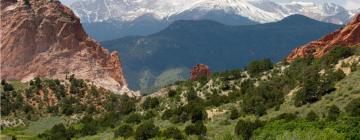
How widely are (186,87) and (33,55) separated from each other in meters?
39.3

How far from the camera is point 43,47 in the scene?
153625 millimetres

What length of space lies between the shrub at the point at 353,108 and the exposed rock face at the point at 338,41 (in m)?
42.0

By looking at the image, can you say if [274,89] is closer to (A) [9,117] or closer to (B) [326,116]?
(B) [326,116]

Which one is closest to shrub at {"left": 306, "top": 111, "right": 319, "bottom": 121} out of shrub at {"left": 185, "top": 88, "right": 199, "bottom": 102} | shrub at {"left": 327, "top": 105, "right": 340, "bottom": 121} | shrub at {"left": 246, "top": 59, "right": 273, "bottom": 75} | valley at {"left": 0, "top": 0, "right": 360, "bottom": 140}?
valley at {"left": 0, "top": 0, "right": 360, "bottom": 140}

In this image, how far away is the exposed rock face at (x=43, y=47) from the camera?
151m

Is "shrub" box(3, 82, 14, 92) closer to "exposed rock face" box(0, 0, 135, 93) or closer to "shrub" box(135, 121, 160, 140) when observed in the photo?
"exposed rock face" box(0, 0, 135, 93)

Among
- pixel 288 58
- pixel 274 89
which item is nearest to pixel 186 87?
pixel 288 58

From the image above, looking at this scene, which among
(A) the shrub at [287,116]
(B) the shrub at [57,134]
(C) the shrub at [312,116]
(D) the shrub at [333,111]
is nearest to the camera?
(D) the shrub at [333,111]

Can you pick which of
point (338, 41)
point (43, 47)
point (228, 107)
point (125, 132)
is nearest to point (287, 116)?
point (228, 107)

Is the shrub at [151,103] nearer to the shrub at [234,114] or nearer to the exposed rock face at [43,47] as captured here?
the exposed rock face at [43,47]

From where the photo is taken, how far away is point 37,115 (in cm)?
12812

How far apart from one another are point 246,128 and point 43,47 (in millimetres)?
88421

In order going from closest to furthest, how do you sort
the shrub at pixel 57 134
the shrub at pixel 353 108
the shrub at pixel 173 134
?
1. the shrub at pixel 353 108
2. the shrub at pixel 173 134
3. the shrub at pixel 57 134

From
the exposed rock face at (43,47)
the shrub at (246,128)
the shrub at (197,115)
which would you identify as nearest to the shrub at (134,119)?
the shrub at (197,115)
